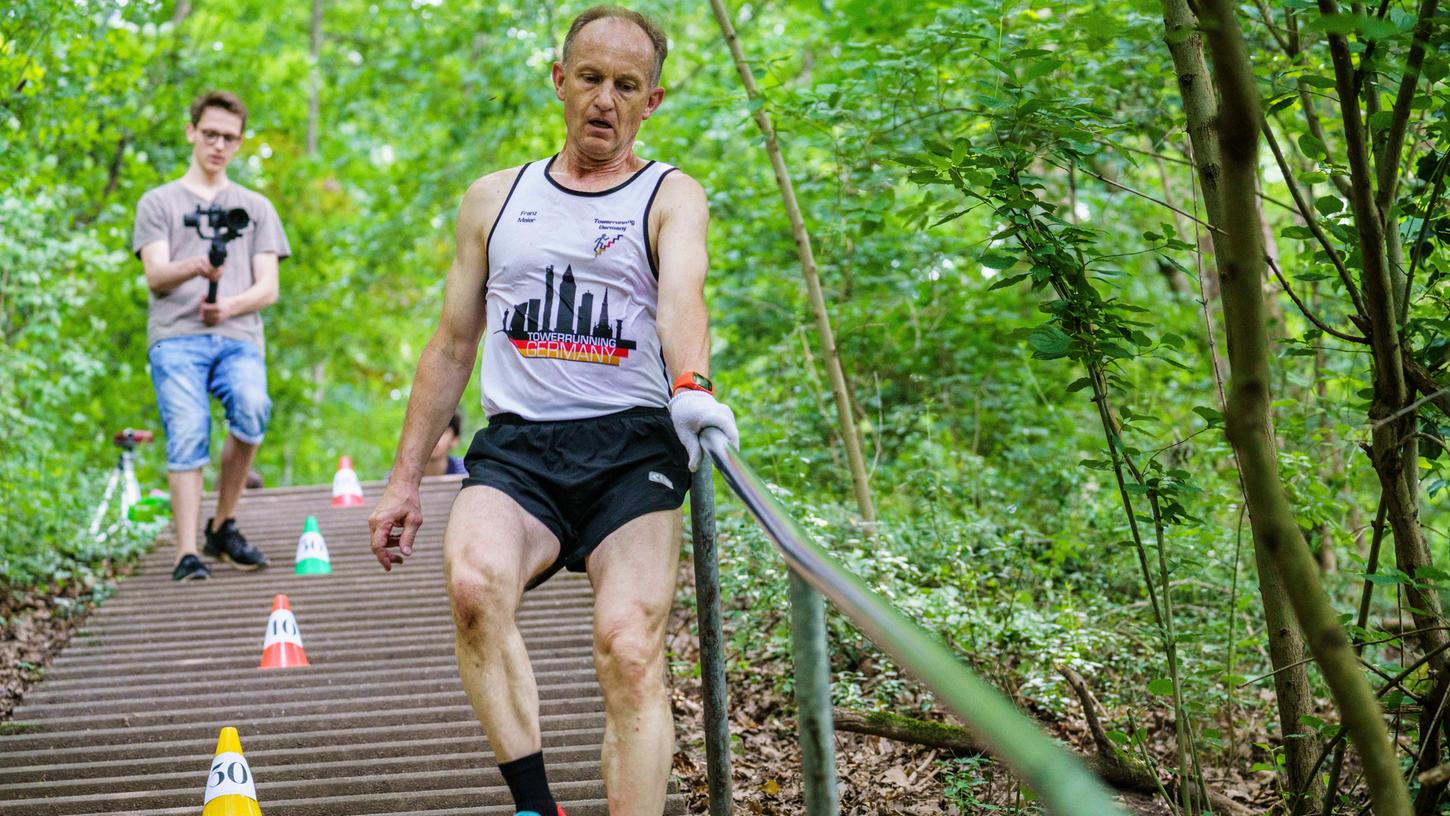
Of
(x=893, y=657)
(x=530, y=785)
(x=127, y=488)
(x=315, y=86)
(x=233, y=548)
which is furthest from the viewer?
(x=315, y=86)

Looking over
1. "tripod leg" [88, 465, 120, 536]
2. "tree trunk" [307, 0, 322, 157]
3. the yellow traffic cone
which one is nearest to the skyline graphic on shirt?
the yellow traffic cone

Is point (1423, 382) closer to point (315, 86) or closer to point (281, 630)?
point (281, 630)

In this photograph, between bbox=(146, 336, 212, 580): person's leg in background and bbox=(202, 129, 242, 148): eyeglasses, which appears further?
bbox=(202, 129, 242, 148): eyeglasses

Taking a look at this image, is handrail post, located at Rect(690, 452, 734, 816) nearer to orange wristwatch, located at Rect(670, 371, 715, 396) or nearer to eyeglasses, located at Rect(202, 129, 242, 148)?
orange wristwatch, located at Rect(670, 371, 715, 396)

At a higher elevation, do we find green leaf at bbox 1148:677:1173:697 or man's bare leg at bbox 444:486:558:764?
man's bare leg at bbox 444:486:558:764

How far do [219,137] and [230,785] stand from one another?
4.02 meters

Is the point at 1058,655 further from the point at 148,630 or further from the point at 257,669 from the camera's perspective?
the point at 148,630

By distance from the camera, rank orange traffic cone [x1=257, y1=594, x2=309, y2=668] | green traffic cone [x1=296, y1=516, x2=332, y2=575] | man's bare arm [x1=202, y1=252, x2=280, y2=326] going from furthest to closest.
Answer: green traffic cone [x1=296, y1=516, x2=332, y2=575]
man's bare arm [x1=202, y1=252, x2=280, y2=326]
orange traffic cone [x1=257, y1=594, x2=309, y2=668]

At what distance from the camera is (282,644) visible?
Result: 17.1 feet

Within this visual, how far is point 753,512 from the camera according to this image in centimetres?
232

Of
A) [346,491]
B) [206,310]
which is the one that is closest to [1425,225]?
[206,310]

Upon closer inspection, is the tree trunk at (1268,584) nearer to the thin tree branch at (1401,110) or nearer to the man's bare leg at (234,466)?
the thin tree branch at (1401,110)

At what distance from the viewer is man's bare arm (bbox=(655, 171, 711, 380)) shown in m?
3.17

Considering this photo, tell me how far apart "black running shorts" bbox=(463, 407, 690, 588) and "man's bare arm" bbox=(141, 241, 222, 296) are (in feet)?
11.4
